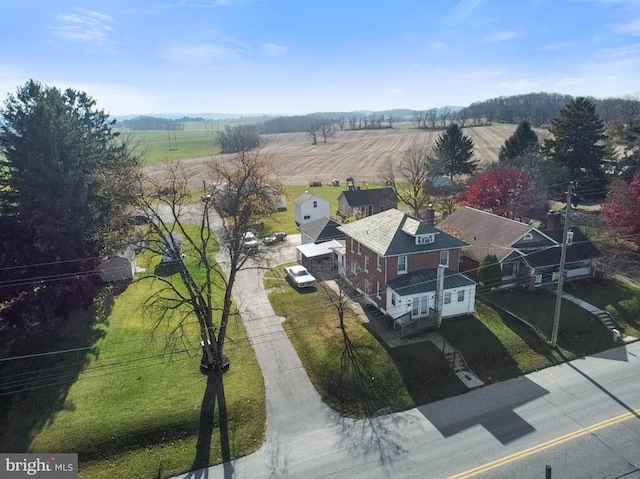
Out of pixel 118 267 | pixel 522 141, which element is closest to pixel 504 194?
pixel 522 141

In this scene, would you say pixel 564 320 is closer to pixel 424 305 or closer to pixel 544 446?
pixel 424 305

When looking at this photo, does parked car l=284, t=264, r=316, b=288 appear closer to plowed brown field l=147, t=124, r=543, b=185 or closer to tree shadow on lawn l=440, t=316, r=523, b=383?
tree shadow on lawn l=440, t=316, r=523, b=383

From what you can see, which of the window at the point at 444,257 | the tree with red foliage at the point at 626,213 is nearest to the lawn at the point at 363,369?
the window at the point at 444,257

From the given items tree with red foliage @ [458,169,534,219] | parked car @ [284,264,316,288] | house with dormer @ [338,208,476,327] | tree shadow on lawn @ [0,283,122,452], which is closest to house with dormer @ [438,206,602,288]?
house with dormer @ [338,208,476,327]

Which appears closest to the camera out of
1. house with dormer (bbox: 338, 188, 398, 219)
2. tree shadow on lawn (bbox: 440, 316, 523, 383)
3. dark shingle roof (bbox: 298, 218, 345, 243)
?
tree shadow on lawn (bbox: 440, 316, 523, 383)

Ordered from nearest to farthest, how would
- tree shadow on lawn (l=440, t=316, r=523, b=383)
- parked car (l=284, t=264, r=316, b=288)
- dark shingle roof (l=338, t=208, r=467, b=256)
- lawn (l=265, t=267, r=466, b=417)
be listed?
lawn (l=265, t=267, r=466, b=417)
tree shadow on lawn (l=440, t=316, r=523, b=383)
dark shingle roof (l=338, t=208, r=467, b=256)
parked car (l=284, t=264, r=316, b=288)

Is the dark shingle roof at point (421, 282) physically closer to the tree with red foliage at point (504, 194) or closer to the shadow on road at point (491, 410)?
the shadow on road at point (491, 410)

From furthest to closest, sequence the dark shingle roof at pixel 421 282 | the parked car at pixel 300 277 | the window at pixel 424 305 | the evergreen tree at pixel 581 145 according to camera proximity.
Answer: the evergreen tree at pixel 581 145, the parked car at pixel 300 277, the window at pixel 424 305, the dark shingle roof at pixel 421 282
